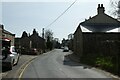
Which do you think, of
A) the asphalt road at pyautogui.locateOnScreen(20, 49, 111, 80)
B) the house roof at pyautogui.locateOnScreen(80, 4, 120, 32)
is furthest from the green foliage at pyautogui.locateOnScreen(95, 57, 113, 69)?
the house roof at pyautogui.locateOnScreen(80, 4, 120, 32)

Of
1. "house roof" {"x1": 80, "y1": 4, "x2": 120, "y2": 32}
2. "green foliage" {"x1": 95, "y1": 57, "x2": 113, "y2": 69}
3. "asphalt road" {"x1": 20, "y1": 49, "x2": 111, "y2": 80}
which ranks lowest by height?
"asphalt road" {"x1": 20, "y1": 49, "x2": 111, "y2": 80}

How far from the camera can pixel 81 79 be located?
59.4 feet

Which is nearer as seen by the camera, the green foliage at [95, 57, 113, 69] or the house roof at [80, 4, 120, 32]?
the green foliage at [95, 57, 113, 69]

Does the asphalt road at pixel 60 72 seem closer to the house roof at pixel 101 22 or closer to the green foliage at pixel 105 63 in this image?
the green foliage at pixel 105 63

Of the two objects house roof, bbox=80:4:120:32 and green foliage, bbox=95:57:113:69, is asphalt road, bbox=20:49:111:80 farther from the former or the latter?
house roof, bbox=80:4:120:32

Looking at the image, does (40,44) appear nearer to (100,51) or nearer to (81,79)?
(100,51)

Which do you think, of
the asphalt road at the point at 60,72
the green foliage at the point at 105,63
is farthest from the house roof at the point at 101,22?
the asphalt road at the point at 60,72

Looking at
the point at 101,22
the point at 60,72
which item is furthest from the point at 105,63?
the point at 101,22

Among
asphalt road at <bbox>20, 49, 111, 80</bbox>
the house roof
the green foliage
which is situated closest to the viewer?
asphalt road at <bbox>20, 49, 111, 80</bbox>

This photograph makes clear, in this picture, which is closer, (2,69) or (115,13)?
(2,69)

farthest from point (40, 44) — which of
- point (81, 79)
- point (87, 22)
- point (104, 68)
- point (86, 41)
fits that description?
point (81, 79)

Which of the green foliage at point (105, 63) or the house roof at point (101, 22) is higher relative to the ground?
the house roof at point (101, 22)

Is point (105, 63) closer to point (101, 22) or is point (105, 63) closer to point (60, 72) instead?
point (60, 72)

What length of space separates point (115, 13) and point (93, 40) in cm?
565
